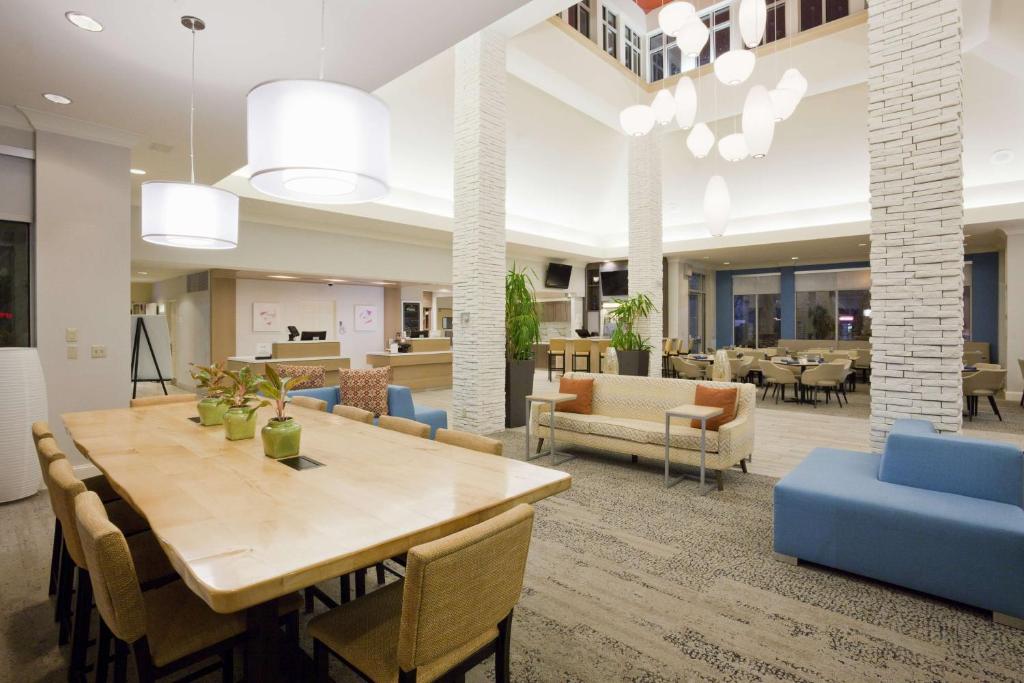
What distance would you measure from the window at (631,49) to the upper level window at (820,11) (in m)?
3.08

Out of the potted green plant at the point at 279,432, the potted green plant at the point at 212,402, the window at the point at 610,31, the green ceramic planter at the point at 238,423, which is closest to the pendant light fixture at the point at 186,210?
the potted green plant at the point at 212,402

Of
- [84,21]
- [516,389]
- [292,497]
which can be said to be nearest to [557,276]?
[516,389]

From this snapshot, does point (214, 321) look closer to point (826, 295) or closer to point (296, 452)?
point (296, 452)

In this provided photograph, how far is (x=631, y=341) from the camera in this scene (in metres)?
8.98

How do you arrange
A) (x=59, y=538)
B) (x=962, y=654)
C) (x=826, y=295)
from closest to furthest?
1. (x=962, y=654)
2. (x=59, y=538)
3. (x=826, y=295)

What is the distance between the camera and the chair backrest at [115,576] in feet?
4.38

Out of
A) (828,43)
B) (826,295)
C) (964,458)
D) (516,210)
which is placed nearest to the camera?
(964,458)

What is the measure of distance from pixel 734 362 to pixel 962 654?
27.6ft

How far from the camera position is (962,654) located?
2.18 m

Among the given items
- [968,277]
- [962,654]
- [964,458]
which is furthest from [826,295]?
[962,654]

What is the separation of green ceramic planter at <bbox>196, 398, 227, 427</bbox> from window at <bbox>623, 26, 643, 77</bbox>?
10.4 meters

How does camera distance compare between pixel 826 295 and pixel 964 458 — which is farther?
pixel 826 295

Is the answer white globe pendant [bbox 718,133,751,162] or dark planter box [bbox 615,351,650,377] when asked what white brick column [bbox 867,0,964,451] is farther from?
dark planter box [bbox 615,351,650,377]

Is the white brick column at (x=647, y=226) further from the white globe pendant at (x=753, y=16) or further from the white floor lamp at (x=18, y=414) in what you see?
the white floor lamp at (x=18, y=414)
